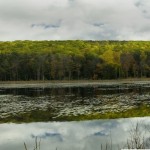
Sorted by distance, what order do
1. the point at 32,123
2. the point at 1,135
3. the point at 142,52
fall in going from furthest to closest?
the point at 142,52, the point at 32,123, the point at 1,135

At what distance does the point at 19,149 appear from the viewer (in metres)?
17.5

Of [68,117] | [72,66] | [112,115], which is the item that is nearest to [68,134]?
[68,117]

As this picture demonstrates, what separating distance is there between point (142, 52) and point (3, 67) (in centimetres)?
5209

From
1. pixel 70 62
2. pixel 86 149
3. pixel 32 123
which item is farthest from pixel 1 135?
pixel 70 62

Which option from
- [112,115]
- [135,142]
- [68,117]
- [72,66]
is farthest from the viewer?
[72,66]

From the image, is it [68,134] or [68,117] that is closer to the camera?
[68,134]

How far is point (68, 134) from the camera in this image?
70.1 feet

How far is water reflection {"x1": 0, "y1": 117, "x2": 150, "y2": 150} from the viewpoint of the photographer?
717 inches

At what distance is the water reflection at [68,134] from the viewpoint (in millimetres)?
18203

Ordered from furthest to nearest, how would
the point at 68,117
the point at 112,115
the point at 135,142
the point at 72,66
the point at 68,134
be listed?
the point at 72,66 → the point at 112,115 → the point at 68,117 → the point at 68,134 → the point at 135,142

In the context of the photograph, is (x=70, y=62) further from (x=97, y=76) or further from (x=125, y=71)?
(x=125, y=71)

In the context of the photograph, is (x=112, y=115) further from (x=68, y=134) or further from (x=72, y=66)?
(x=72, y=66)

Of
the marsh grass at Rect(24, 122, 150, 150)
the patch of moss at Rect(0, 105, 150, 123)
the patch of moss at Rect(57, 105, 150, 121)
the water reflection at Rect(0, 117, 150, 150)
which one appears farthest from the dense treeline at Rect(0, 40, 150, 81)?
the marsh grass at Rect(24, 122, 150, 150)

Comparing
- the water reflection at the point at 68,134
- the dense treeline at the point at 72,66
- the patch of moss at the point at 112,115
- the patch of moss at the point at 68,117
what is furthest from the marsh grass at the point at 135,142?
the dense treeline at the point at 72,66
